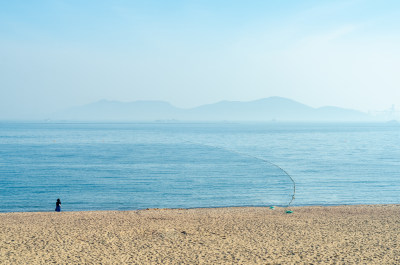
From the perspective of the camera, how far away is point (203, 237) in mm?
18312

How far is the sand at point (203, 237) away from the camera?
15.1 meters

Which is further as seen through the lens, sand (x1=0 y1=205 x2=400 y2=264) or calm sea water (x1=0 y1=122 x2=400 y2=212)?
calm sea water (x1=0 y1=122 x2=400 y2=212)

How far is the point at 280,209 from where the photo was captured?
26.4 m

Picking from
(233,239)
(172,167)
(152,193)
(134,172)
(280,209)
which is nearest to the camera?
(233,239)

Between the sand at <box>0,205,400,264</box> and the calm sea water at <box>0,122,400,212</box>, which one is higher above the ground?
the sand at <box>0,205,400,264</box>

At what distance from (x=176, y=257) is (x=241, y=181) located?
2646 centimetres

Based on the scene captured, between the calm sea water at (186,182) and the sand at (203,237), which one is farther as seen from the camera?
the calm sea water at (186,182)

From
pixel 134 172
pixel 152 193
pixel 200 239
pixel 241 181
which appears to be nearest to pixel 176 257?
pixel 200 239

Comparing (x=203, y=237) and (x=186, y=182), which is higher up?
(x=203, y=237)

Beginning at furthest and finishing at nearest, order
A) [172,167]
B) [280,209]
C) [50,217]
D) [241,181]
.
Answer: [172,167], [241,181], [280,209], [50,217]

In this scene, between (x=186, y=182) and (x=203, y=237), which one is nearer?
(x=203, y=237)

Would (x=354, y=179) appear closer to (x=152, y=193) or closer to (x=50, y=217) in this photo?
(x=152, y=193)

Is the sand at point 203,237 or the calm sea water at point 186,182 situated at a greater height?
the sand at point 203,237

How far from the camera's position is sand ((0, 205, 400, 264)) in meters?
15.1
